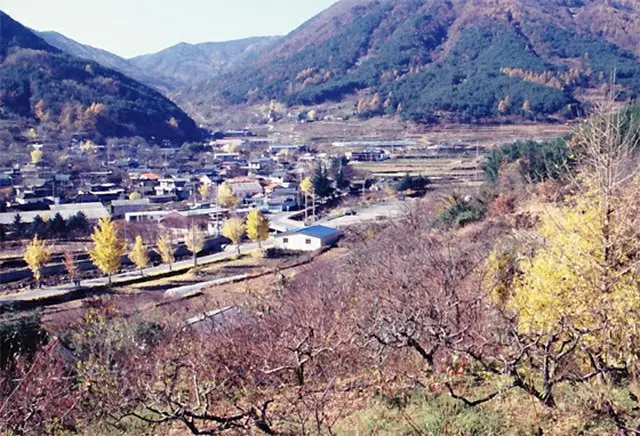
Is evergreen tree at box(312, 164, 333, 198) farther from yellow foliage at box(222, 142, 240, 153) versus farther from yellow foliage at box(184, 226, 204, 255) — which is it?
yellow foliage at box(222, 142, 240, 153)

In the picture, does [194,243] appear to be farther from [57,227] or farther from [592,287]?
[592,287]

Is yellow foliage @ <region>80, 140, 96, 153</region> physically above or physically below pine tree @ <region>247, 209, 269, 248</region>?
above

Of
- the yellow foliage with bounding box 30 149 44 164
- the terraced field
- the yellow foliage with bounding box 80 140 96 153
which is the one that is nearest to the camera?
the terraced field

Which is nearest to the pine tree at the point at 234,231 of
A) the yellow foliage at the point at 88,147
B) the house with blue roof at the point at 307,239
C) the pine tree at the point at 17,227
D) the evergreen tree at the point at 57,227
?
the house with blue roof at the point at 307,239

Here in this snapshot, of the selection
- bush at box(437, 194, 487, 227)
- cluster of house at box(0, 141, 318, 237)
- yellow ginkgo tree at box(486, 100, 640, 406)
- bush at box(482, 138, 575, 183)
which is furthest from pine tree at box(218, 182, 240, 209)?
yellow ginkgo tree at box(486, 100, 640, 406)

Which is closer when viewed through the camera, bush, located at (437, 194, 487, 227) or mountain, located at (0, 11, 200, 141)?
→ bush, located at (437, 194, 487, 227)

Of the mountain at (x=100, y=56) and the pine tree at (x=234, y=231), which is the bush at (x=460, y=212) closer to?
the pine tree at (x=234, y=231)

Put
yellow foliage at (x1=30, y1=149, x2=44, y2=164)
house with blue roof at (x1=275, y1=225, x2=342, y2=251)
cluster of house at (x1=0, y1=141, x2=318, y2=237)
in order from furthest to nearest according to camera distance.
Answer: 1. yellow foliage at (x1=30, y1=149, x2=44, y2=164)
2. cluster of house at (x1=0, y1=141, x2=318, y2=237)
3. house with blue roof at (x1=275, y1=225, x2=342, y2=251)
